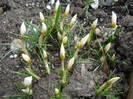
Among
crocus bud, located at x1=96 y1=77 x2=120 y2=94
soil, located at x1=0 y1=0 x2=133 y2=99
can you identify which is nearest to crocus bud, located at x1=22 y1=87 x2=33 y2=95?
soil, located at x1=0 y1=0 x2=133 y2=99

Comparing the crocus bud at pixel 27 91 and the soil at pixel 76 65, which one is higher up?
the soil at pixel 76 65

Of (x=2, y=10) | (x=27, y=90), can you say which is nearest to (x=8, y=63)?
(x=27, y=90)

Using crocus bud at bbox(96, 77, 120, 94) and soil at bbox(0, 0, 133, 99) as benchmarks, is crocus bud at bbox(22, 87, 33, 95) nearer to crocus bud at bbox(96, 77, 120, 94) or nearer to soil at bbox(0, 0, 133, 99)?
soil at bbox(0, 0, 133, 99)

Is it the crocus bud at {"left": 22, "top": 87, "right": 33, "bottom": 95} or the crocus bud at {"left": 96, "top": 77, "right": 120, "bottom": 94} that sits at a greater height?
the crocus bud at {"left": 96, "top": 77, "right": 120, "bottom": 94}

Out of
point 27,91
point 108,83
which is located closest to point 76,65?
point 108,83

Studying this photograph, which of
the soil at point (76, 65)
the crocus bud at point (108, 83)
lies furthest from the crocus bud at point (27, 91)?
the crocus bud at point (108, 83)

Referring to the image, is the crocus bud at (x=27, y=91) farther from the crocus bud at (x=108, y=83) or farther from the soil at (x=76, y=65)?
the crocus bud at (x=108, y=83)

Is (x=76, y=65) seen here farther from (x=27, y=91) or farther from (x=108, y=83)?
(x=27, y=91)

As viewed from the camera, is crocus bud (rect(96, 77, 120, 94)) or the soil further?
the soil
